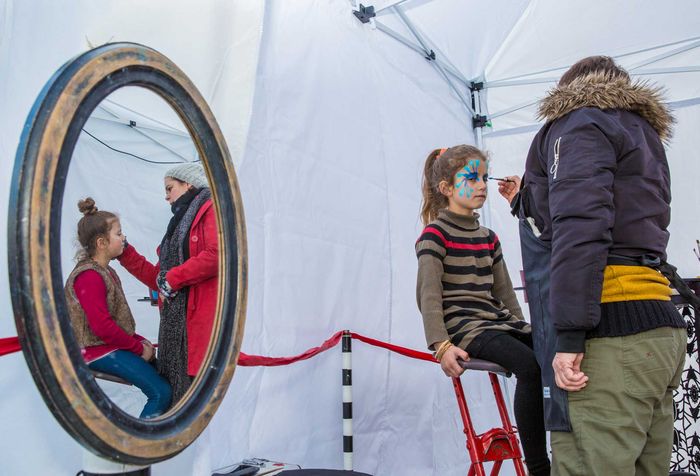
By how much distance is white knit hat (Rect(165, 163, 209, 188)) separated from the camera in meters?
1.61

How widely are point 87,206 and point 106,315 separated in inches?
9.1

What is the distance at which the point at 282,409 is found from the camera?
2617 millimetres

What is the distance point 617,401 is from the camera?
1.43 m

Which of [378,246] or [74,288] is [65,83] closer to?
[74,288]

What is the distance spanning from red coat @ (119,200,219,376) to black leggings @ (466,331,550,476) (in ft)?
3.12

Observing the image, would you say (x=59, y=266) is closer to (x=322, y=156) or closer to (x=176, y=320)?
(x=176, y=320)

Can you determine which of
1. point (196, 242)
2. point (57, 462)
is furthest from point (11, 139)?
point (57, 462)

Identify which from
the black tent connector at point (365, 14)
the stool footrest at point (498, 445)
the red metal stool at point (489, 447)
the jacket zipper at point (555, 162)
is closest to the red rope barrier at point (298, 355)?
the red metal stool at point (489, 447)

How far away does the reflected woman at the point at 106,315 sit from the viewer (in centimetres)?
126

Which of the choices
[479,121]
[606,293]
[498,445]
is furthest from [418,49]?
[606,293]

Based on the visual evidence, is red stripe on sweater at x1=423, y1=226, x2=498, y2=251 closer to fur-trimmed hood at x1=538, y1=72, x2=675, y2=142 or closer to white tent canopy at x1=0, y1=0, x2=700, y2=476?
white tent canopy at x1=0, y1=0, x2=700, y2=476

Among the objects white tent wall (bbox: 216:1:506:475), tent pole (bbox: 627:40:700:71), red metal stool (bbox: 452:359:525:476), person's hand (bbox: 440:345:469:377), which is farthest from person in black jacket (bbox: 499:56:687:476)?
tent pole (bbox: 627:40:700:71)

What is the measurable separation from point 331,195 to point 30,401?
1.52 meters

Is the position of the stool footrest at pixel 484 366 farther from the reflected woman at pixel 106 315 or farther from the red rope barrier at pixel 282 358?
the reflected woman at pixel 106 315
